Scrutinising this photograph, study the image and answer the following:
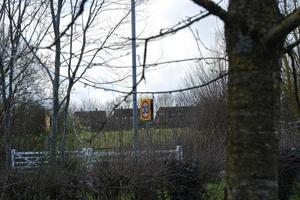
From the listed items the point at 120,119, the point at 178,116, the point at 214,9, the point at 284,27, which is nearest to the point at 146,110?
the point at 120,119

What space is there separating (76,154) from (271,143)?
625 centimetres

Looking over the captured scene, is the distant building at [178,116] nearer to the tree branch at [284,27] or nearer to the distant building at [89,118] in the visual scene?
the distant building at [89,118]

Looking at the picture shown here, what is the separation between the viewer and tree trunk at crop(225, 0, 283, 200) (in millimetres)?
2094

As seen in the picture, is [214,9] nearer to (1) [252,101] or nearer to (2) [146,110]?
(1) [252,101]

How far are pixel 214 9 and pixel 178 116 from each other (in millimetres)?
16596

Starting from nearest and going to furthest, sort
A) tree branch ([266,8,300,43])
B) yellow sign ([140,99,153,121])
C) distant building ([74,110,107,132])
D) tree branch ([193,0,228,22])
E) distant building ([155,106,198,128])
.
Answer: tree branch ([266,8,300,43]) < tree branch ([193,0,228,22]) < yellow sign ([140,99,153,121]) < distant building ([74,110,107,132]) < distant building ([155,106,198,128])

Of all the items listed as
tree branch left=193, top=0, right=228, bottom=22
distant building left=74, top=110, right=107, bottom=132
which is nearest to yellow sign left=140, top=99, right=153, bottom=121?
distant building left=74, top=110, right=107, bottom=132

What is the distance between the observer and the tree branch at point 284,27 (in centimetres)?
206

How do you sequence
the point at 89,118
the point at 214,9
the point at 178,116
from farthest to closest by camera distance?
the point at 178,116
the point at 89,118
the point at 214,9

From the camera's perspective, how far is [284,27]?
210cm

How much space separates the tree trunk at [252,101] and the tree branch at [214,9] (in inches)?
1.1

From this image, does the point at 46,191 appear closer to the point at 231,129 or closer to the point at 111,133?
the point at 111,133

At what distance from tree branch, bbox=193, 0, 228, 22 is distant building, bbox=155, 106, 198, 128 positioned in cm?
1402

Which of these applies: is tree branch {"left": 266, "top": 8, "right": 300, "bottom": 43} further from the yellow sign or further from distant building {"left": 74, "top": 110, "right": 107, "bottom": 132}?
distant building {"left": 74, "top": 110, "right": 107, "bottom": 132}
